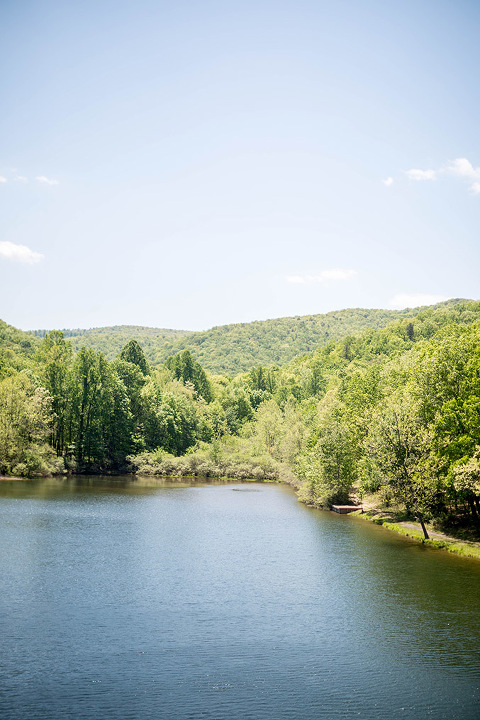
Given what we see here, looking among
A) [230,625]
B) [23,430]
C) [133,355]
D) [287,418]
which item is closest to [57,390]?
[23,430]

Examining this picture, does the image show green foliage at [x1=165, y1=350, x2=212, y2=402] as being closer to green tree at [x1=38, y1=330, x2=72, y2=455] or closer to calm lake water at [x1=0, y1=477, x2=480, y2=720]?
green tree at [x1=38, y1=330, x2=72, y2=455]

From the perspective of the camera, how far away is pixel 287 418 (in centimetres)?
10394

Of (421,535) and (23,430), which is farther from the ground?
(23,430)

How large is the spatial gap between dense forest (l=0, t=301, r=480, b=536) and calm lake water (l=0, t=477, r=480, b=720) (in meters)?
6.86

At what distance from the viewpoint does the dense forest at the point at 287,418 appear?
140 ft

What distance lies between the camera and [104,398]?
309ft

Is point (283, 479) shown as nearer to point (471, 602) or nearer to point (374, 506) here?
point (374, 506)

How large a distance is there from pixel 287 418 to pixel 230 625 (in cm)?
8006

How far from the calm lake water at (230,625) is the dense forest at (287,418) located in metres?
6.86

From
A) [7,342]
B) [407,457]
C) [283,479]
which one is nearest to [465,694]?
[407,457]

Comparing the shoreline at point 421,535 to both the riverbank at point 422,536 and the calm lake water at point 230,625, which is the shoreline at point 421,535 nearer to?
the riverbank at point 422,536

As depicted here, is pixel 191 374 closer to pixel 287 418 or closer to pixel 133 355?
pixel 133 355

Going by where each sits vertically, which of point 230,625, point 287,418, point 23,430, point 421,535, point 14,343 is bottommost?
point 421,535

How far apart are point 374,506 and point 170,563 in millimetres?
30571
